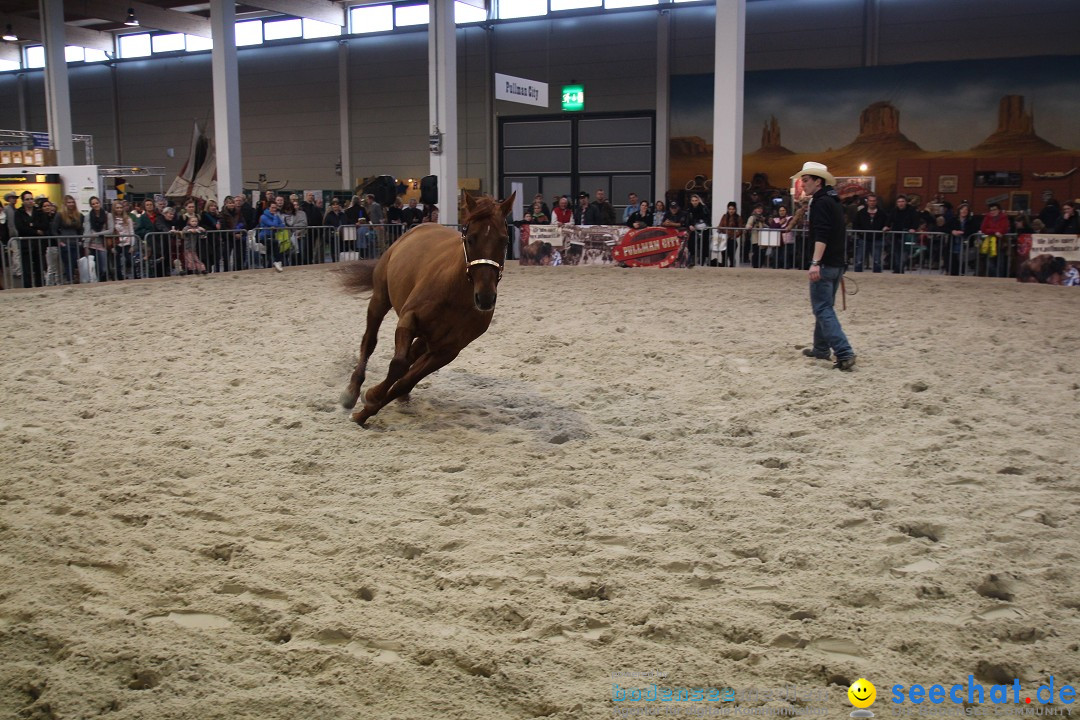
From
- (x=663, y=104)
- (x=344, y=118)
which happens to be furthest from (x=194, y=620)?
(x=344, y=118)

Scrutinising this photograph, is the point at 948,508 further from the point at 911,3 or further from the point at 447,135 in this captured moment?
the point at 911,3

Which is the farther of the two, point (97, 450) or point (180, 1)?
point (180, 1)

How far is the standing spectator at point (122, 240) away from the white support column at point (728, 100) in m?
12.0

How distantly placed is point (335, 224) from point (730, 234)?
8929 millimetres

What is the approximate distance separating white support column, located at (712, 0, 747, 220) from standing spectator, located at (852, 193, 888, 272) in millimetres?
2737

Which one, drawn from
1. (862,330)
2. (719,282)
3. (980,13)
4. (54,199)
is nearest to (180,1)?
(54,199)

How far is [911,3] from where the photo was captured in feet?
83.3

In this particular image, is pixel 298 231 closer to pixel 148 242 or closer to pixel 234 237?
pixel 234 237

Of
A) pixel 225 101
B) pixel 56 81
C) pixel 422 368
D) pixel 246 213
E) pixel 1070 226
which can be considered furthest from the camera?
pixel 56 81

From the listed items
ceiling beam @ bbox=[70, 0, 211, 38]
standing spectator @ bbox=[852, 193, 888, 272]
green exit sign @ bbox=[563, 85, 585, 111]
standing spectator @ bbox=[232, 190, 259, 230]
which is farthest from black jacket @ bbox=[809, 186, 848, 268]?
ceiling beam @ bbox=[70, 0, 211, 38]

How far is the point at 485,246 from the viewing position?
626cm

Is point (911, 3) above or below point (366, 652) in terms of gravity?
above

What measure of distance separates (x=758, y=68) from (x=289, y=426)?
2401 cm

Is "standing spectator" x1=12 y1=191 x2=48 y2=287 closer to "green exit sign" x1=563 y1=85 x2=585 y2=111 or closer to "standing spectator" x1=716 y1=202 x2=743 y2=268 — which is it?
"standing spectator" x1=716 y1=202 x2=743 y2=268
